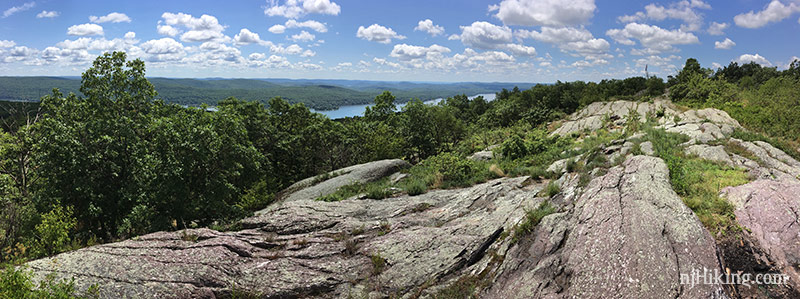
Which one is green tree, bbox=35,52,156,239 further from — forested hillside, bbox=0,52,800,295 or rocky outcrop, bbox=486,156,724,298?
rocky outcrop, bbox=486,156,724,298

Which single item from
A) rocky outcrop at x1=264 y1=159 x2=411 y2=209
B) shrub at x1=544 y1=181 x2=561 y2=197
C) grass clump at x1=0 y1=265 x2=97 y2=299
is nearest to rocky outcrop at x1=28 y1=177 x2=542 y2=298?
grass clump at x1=0 y1=265 x2=97 y2=299

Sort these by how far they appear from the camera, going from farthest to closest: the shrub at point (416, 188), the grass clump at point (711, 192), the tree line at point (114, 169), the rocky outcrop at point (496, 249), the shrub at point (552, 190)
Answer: the shrub at point (416, 188) < the tree line at point (114, 169) < the shrub at point (552, 190) < the grass clump at point (711, 192) < the rocky outcrop at point (496, 249)

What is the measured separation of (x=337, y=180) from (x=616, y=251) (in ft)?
57.8

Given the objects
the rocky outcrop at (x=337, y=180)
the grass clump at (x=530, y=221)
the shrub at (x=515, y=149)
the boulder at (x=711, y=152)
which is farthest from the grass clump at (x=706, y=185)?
the rocky outcrop at (x=337, y=180)

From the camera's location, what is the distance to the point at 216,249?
9.96m

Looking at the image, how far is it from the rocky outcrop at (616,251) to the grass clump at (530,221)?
25 cm

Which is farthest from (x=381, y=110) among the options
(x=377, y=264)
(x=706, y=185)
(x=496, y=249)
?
(x=706, y=185)

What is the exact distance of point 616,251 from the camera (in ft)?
24.1

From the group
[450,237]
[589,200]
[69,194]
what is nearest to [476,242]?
[450,237]

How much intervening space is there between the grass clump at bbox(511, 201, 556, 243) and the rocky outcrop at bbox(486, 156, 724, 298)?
0.25 meters

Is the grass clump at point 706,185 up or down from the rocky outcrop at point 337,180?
up

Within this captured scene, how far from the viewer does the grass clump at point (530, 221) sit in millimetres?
9594

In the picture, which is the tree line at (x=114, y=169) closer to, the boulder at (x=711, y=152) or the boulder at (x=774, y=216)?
the boulder at (x=711, y=152)

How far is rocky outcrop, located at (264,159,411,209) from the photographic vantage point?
20.9 metres
